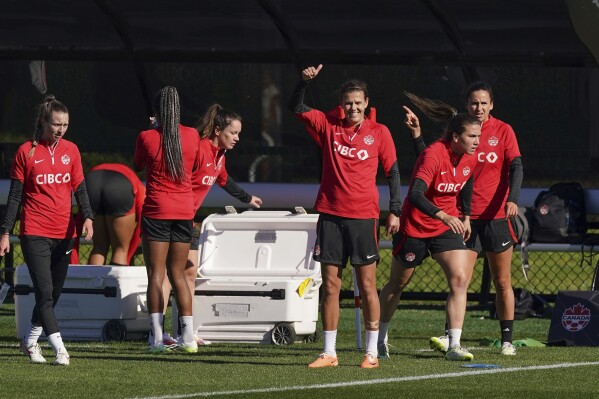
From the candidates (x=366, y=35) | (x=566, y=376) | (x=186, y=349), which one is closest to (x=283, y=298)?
(x=186, y=349)

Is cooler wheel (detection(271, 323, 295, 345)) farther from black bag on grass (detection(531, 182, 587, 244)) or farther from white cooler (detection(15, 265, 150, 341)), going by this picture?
black bag on grass (detection(531, 182, 587, 244))

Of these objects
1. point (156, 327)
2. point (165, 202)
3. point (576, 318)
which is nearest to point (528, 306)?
point (576, 318)

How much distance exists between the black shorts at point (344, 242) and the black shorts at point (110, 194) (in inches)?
133

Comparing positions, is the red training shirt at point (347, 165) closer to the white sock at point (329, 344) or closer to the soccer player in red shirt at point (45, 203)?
the white sock at point (329, 344)

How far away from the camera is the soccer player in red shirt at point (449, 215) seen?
34.0 ft

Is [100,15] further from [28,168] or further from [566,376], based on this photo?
[566,376]

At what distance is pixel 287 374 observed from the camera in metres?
9.49

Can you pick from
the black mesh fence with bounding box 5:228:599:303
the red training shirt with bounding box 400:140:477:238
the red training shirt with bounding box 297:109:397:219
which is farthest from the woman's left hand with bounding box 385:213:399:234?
the black mesh fence with bounding box 5:228:599:303

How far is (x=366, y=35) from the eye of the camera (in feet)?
51.7

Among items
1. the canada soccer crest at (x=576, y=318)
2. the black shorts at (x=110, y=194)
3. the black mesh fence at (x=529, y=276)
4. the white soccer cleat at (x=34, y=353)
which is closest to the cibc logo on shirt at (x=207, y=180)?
the black shorts at (x=110, y=194)

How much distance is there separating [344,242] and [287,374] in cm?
105

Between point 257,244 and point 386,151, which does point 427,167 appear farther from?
point 257,244

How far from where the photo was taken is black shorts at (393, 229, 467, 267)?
10.6 meters

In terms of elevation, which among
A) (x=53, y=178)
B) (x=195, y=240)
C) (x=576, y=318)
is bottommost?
(x=576, y=318)
